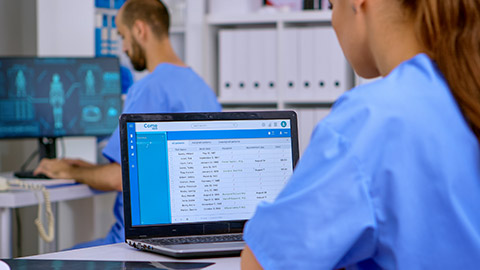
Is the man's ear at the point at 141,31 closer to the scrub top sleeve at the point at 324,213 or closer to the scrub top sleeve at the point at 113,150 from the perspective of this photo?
the scrub top sleeve at the point at 113,150

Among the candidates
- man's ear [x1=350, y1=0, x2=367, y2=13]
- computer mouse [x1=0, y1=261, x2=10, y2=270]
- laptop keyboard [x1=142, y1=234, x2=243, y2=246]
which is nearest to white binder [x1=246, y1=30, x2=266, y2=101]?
laptop keyboard [x1=142, y1=234, x2=243, y2=246]

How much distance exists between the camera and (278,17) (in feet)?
11.4

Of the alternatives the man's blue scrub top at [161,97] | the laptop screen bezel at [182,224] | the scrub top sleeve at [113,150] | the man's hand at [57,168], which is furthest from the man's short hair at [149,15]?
the laptop screen bezel at [182,224]

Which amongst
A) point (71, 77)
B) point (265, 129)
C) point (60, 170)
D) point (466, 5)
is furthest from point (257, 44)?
point (466, 5)

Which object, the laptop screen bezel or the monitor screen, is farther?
the monitor screen

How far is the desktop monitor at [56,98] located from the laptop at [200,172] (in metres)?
1.65

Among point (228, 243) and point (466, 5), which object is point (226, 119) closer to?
point (228, 243)

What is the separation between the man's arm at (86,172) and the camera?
2.51m

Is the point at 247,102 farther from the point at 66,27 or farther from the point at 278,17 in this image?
the point at 66,27

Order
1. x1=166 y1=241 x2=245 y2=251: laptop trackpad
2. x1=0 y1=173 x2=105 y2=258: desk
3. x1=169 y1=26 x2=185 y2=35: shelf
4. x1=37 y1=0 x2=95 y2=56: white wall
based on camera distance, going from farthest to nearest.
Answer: x1=169 y1=26 x2=185 y2=35: shelf
x1=37 y1=0 x2=95 y2=56: white wall
x1=0 y1=173 x2=105 y2=258: desk
x1=166 y1=241 x2=245 y2=251: laptop trackpad

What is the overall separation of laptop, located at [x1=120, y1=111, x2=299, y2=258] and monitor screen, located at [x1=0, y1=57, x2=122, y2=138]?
5.42ft

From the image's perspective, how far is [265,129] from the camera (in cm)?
149

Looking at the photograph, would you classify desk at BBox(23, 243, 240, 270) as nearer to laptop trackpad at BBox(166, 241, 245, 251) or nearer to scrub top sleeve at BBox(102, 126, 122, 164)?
laptop trackpad at BBox(166, 241, 245, 251)

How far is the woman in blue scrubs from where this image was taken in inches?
31.0
